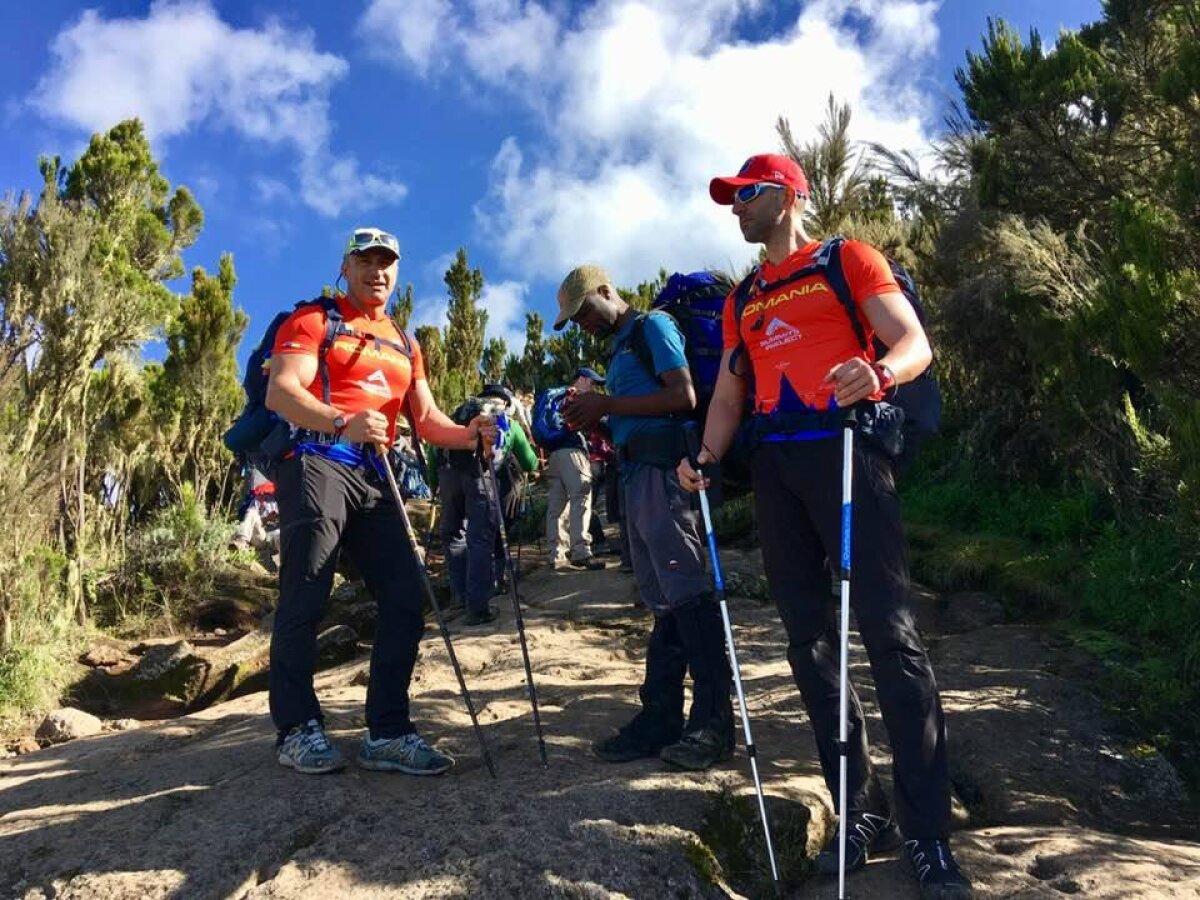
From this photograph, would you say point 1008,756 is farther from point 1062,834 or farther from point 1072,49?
point 1072,49

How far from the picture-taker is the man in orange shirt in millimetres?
3000

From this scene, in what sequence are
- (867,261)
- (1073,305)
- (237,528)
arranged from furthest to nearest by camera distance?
(237,528), (1073,305), (867,261)

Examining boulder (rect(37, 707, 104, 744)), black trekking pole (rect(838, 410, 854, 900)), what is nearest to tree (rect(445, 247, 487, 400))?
boulder (rect(37, 707, 104, 744))

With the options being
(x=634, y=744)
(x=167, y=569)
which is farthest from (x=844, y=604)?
(x=167, y=569)

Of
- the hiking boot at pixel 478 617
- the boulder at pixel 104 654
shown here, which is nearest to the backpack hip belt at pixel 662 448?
the hiking boot at pixel 478 617

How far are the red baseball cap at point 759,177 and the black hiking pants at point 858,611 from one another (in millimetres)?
876

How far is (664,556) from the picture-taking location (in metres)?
3.13

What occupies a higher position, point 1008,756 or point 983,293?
point 983,293

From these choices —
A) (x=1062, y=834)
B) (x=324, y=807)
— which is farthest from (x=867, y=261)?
(x=324, y=807)

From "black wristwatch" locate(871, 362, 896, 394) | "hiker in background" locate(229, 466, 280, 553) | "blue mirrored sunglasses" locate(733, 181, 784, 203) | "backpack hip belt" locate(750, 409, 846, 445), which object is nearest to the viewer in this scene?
"black wristwatch" locate(871, 362, 896, 394)

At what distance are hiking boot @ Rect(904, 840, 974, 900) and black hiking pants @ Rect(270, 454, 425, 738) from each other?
1.85 metres

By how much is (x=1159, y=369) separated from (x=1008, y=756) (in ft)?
6.69

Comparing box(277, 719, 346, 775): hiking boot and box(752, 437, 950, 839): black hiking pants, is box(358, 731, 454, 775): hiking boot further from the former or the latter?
box(752, 437, 950, 839): black hiking pants

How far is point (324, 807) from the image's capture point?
2.72m
